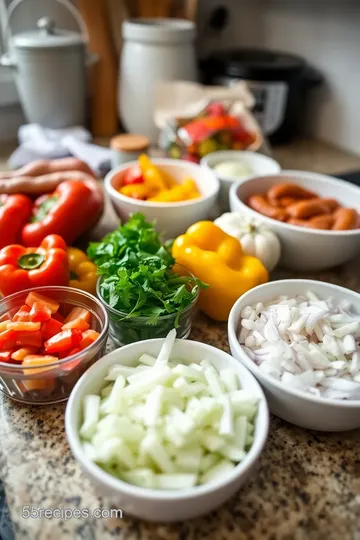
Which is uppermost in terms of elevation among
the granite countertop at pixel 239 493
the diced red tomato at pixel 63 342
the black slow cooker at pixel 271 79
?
the black slow cooker at pixel 271 79

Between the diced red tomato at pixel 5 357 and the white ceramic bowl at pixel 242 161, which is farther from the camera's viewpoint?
the white ceramic bowl at pixel 242 161

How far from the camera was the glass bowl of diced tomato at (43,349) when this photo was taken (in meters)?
0.65

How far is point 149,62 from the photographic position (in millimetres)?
1603

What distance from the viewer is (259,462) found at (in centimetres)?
63

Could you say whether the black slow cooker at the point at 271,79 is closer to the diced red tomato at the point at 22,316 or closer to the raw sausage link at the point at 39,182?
the raw sausage link at the point at 39,182

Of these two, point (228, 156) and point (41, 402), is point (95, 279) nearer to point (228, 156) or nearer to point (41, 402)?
point (41, 402)

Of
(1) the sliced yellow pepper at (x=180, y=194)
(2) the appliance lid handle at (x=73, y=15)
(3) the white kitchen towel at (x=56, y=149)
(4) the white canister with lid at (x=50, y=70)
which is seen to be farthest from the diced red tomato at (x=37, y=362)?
(2) the appliance lid handle at (x=73, y=15)

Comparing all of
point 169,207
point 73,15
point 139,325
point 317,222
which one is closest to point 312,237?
point 317,222

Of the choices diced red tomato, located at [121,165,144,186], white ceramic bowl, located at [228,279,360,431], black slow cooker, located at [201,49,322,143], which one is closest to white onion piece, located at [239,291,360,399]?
white ceramic bowl, located at [228,279,360,431]

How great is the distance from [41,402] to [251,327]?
1.07 feet

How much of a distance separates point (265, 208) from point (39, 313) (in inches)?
21.6

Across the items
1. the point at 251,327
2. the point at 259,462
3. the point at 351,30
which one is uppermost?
the point at 351,30

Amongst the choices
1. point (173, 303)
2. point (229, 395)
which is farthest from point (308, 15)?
point (229, 395)

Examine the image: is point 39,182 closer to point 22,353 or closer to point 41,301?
point 41,301
